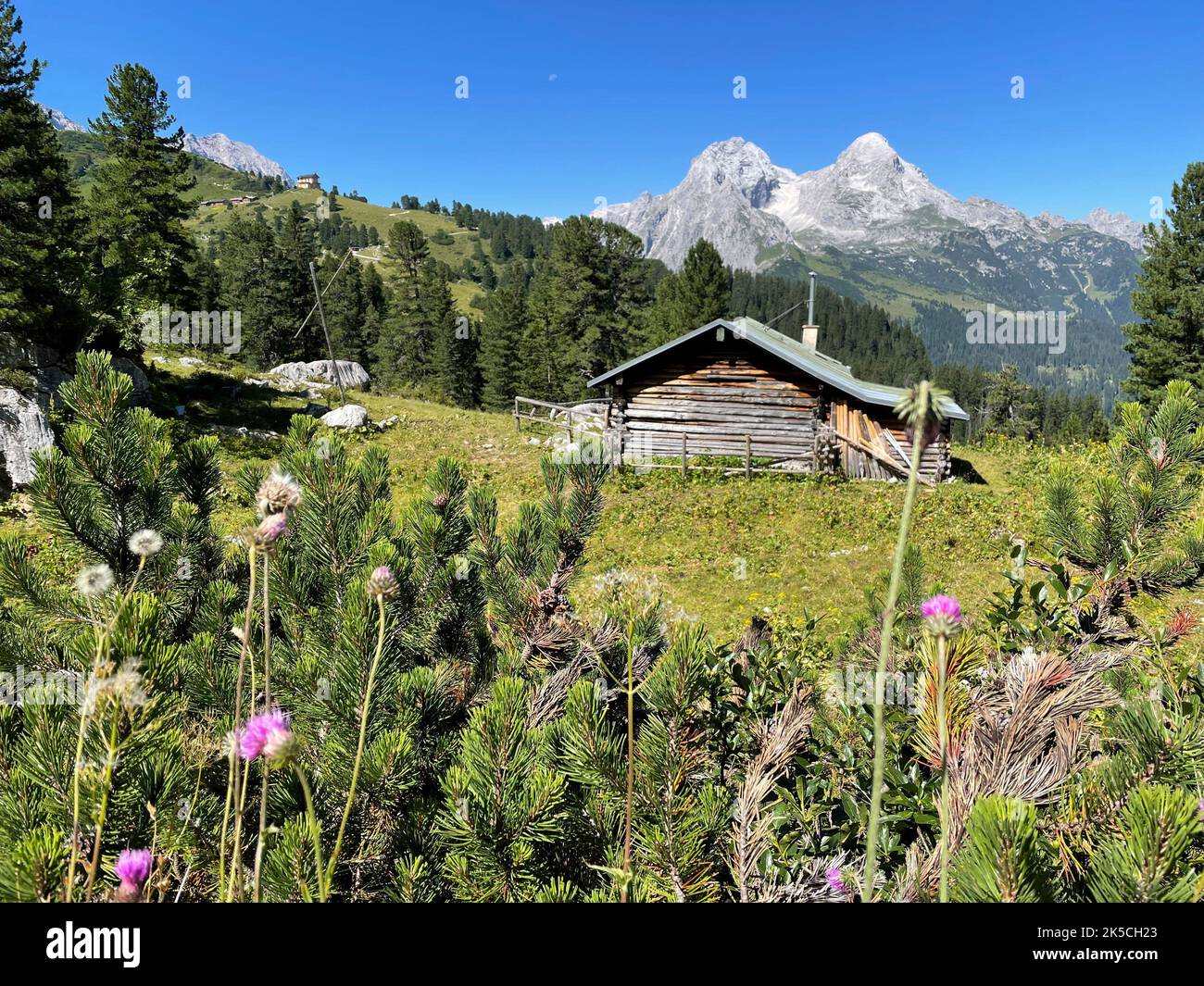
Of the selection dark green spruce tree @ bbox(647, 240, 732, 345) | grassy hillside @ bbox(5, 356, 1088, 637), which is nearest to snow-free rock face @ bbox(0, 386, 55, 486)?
grassy hillside @ bbox(5, 356, 1088, 637)

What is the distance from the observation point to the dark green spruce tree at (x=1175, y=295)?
3238 centimetres

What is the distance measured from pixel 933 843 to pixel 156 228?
35909 mm

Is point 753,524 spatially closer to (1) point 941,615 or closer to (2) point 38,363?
(1) point 941,615

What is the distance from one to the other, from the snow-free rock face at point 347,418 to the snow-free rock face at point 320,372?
45.9 ft

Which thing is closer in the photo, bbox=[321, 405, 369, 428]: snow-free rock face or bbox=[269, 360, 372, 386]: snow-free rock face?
bbox=[321, 405, 369, 428]: snow-free rock face

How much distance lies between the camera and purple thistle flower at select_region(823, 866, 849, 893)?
1469 millimetres

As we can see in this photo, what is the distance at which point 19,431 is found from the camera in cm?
1472

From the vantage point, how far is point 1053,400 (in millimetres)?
136125

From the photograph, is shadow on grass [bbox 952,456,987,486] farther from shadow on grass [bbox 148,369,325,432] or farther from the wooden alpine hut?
shadow on grass [bbox 148,369,325,432]

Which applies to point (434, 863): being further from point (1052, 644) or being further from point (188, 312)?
point (188, 312)

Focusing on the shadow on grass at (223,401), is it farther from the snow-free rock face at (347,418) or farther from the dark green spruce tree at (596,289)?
the dark green spruce tree at (596,289)

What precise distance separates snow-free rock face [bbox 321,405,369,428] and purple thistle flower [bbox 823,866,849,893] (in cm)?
2647

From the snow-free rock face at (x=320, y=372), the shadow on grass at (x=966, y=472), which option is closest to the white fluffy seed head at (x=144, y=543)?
the shadow on grass at (x=966, y=472)
